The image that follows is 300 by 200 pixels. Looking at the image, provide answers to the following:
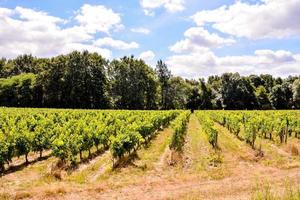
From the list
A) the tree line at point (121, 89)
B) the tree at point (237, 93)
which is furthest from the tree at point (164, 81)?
the tree at point (237, 93)

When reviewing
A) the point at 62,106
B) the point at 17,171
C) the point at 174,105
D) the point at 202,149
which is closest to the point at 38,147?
the point at 17,171

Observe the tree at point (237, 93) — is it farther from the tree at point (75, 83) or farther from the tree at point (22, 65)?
the tree at point (22, 65)

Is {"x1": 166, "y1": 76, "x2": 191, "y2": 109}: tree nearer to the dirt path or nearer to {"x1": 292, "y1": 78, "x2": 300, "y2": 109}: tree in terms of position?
{"x1": 292, "y1": 78, "x2": 300, "y2": 109}: tree

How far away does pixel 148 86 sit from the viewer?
92.9 metres

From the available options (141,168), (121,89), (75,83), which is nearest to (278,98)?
(121,89)

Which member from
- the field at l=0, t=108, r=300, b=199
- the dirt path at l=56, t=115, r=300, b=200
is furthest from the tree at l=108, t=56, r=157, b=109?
the dirt path at l=56, t=115, r=300, b=200

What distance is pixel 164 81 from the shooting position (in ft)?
338

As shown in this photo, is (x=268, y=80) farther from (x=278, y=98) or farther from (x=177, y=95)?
(x=177, y=95)

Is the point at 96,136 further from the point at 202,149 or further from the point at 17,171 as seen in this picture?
the point at 202,149

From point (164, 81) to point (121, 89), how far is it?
59.2 feet

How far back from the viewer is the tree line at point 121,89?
276ft

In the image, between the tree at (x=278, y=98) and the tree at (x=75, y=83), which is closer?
the tree at (x=75, y=83)

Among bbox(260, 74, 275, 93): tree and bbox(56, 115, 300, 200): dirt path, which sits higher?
bbox(260, 74, 275, 93): tree

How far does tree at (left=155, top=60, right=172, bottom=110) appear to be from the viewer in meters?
101
